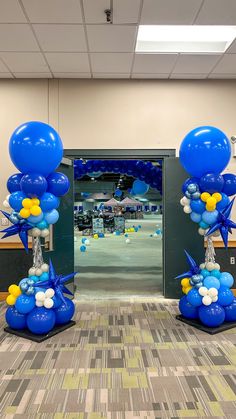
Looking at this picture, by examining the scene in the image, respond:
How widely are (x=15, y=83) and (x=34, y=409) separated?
422 centimetres

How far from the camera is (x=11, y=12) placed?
322cm

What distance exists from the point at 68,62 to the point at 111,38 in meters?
0.82

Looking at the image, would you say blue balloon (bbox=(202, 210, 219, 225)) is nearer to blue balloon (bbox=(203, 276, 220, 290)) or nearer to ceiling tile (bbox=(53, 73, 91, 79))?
blue balloon (bbox=(203, 276, 220, 290))

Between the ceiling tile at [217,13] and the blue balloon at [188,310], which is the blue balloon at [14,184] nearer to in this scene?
the blue balloon at [188,310]

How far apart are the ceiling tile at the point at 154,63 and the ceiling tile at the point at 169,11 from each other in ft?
2.04

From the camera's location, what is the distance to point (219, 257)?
4906mm

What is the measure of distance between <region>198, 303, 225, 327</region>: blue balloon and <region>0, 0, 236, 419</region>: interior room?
22mm

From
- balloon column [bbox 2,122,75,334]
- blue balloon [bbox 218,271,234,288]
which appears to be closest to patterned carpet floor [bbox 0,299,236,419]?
balloon column [bbox 2,122,75,334]

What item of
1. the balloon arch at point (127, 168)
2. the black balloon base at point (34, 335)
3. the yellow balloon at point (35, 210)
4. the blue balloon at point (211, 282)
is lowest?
the black balloon base at point (34, 335)

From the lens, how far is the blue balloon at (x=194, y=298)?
11.6ft

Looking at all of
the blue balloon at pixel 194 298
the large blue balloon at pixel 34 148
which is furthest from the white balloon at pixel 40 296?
the blue balloon at pixel 194 298

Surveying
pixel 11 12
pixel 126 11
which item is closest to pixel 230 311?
pixel 126 11

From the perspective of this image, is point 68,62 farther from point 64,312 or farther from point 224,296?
point 224,296

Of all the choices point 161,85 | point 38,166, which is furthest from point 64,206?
point 161,85
